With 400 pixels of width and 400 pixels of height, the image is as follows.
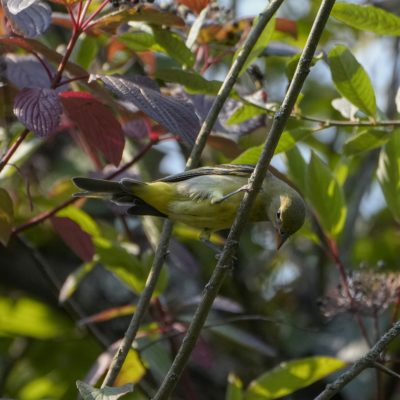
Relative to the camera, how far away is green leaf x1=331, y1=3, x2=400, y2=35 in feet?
8.79

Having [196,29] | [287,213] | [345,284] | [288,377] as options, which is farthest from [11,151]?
[288,377]

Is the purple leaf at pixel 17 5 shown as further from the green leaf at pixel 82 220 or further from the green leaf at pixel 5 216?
the green leaf at pixel 82 220

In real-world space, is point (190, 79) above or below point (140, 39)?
below

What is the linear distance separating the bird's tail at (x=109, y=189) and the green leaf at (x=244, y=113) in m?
0.46

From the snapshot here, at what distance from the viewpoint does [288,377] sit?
3148 millimetres

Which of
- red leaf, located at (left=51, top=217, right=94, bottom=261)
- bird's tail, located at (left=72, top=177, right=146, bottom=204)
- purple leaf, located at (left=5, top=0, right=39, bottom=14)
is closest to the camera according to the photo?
purple leaf, located at (left=5, top=0, right=39, bottom=14)

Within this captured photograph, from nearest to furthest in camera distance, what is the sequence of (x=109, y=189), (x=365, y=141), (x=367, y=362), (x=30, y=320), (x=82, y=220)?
(x=367, y=362) → (x=365, y=141) → (x=109, y=189) → (x=82, y=220) → (x=30, y=320)

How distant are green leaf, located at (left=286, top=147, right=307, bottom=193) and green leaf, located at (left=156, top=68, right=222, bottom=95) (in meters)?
0.57

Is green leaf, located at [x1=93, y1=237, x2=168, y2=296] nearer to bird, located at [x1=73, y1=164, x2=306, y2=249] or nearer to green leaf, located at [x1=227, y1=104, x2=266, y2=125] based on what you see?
A: bird, located at [x1=73, y1=164, x2=306, y2=249]

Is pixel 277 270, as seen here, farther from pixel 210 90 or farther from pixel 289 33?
pixel 210 90

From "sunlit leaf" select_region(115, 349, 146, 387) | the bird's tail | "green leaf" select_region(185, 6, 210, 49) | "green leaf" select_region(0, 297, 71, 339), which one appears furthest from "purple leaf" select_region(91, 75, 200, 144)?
"green leaf" select_region(0, 297, 71, 339)

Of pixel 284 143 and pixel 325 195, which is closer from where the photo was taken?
pixel 284 143

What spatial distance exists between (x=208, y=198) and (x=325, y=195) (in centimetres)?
46

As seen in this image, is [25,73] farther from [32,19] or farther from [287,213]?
[287,213]
